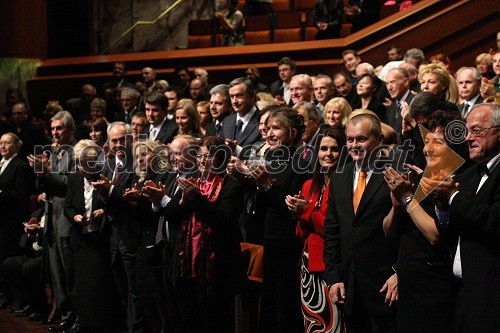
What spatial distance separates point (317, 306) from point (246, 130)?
2.11 m

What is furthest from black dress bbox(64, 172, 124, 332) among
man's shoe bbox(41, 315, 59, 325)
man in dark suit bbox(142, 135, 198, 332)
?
man's shoe bbox(41, 315, 59, 325)

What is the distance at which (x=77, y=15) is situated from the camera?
13.7 m

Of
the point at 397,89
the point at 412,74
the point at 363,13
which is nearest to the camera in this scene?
the point at 397,89

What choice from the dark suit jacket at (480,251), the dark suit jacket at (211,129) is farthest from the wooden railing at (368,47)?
the dark suit jacket at (480,251)

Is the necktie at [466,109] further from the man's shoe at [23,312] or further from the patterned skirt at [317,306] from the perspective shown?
the man's shoe at [23,312]

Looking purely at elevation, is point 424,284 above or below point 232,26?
below

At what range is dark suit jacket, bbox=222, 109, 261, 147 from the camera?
19.6 feet

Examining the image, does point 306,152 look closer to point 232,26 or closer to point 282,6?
point 232,26

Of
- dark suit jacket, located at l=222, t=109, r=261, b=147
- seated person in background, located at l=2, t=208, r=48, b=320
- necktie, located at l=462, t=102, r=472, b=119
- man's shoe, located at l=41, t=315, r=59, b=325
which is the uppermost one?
necktie, located at l=462, t=102, r=472, b=119

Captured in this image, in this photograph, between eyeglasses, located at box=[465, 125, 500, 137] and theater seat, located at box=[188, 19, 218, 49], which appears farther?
theater seat, located at box=[188, 19, 218, 49]

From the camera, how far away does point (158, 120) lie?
6742 millimetres

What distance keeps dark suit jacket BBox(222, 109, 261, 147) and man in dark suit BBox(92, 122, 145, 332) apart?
82 cm

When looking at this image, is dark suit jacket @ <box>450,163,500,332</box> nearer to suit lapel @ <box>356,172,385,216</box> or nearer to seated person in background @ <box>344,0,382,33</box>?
suit lapel @ <box>356,172,385,216</box>

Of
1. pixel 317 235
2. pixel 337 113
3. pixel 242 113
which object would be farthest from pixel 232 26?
pixel 317 235
